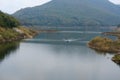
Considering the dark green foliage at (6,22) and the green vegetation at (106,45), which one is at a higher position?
the dark green foliage at (6,22)

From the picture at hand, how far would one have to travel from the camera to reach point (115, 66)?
6950 centimetres

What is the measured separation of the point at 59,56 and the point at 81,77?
101ft

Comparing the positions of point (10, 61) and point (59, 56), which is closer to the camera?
point (10, 61)

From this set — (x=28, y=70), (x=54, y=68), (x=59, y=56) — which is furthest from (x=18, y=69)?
(x=59, y=56)

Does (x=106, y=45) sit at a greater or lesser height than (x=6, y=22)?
lesser

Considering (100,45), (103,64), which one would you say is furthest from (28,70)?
(100,45)

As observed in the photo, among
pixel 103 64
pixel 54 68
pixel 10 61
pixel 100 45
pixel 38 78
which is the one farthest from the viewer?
pixel 100 45

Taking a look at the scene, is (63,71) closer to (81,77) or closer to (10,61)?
(81,77)

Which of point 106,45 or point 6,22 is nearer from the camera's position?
point 106,45

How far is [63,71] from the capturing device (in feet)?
210

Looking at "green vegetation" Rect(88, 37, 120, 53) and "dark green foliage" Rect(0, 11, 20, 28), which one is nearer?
"green vegetation" Rect(88, 37, 120, 53)

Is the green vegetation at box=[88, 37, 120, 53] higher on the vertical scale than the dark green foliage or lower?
A: lower

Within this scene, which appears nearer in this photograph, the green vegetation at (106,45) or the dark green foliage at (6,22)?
the green vegetation at (106,45)

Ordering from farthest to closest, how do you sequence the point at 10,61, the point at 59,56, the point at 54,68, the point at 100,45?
the point at 100,45 → the point at 59,56 → the point at 10,61 → the point at 54,68
